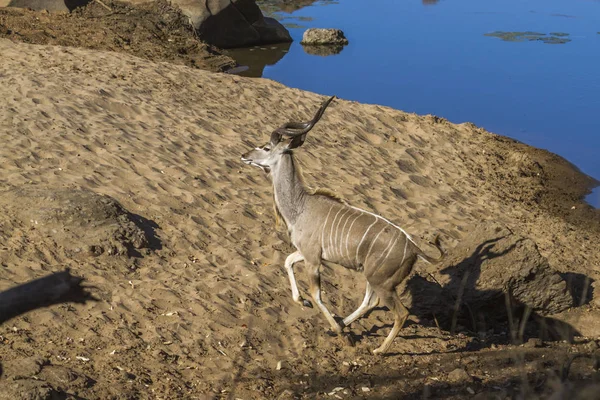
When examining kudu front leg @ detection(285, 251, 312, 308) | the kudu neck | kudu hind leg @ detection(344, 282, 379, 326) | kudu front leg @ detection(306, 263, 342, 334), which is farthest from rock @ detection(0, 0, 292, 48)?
kudu hind leg @ detection(344, 282, 379, 326)

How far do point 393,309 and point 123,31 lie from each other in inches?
403

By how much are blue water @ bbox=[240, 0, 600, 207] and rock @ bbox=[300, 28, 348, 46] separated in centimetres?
29

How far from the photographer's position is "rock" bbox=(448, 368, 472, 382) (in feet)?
16.7

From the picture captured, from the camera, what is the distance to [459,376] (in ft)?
16.8

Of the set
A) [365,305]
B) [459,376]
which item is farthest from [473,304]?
[459,376]

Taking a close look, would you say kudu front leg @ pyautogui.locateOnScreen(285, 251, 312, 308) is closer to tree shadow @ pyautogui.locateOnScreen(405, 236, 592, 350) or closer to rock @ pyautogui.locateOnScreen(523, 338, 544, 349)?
tree shadow @ pyautogui.locateOnScreen(405, 236, 592, 350)

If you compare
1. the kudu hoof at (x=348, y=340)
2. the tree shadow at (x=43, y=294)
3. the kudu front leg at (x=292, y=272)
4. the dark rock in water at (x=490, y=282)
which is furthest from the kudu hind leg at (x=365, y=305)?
the tree shadow at (x=43, y=294)

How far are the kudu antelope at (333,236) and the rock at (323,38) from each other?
11.9 m

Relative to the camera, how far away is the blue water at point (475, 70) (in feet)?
42.6

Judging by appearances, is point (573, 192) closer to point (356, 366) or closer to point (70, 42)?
point (356, 366)

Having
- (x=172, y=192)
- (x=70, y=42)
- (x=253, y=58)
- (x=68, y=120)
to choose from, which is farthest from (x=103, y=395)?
(x=253, y=58)

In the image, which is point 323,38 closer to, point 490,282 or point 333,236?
point 490,282

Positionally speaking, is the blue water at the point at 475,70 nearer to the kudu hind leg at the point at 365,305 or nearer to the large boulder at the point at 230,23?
the large boulder at the point at 230,23

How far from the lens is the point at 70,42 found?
12.9 m
